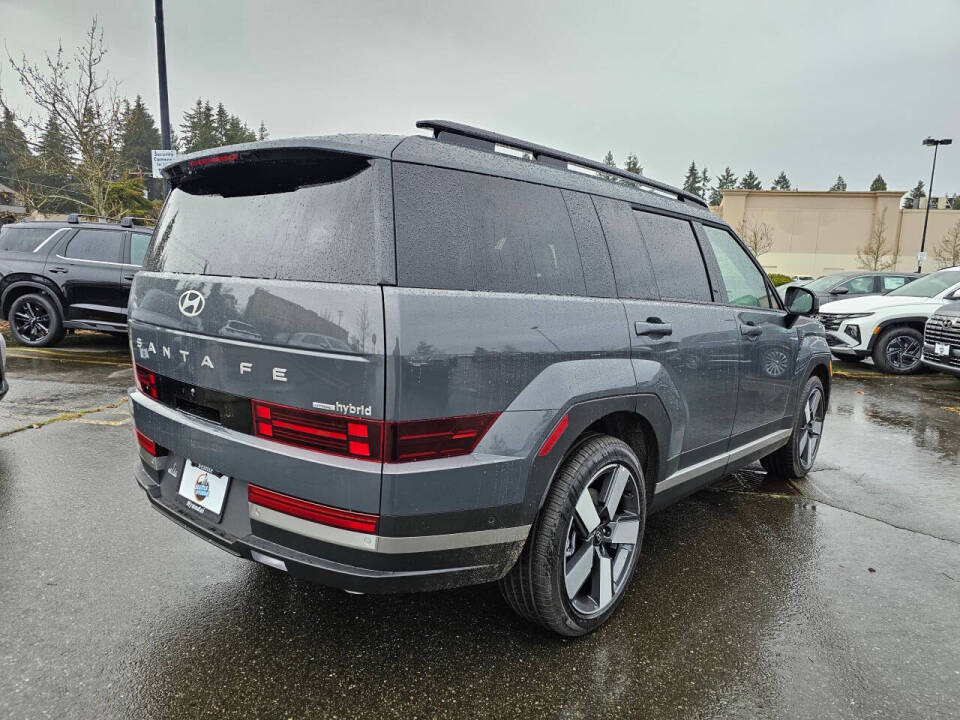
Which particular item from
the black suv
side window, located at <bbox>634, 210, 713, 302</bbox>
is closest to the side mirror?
side window, located at <bbox>634, 210, 713, 302</bbox>

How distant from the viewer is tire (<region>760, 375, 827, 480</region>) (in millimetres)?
4340

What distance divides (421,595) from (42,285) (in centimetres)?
872

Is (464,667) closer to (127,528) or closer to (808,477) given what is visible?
(127,528)

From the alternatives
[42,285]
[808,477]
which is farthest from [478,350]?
[42,285]

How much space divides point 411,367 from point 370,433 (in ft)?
0.75

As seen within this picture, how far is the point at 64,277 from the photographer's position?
28.8 ft

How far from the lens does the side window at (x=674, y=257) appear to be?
295 centimetres

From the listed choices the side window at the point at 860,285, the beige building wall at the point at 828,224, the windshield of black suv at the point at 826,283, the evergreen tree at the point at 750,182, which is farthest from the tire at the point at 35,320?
the evergreen tree at the point at 750,182

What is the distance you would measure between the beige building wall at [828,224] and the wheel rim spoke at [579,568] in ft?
168

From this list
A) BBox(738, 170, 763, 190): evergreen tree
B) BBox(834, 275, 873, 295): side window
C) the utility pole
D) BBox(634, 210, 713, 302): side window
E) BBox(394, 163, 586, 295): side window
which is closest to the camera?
BBox(394, 163, 586, 295): side window

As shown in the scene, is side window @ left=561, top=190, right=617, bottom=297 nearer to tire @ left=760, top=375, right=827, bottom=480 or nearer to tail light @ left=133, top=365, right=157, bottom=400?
tail light @ left=133, top=365, right=157, bottom=400

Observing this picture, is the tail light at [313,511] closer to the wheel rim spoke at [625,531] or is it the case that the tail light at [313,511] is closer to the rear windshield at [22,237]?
the wheel rim spoke at [625,531]

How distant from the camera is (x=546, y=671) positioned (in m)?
2.27

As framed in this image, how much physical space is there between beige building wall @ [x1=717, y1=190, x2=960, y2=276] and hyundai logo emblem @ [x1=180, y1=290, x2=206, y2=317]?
170 feet
